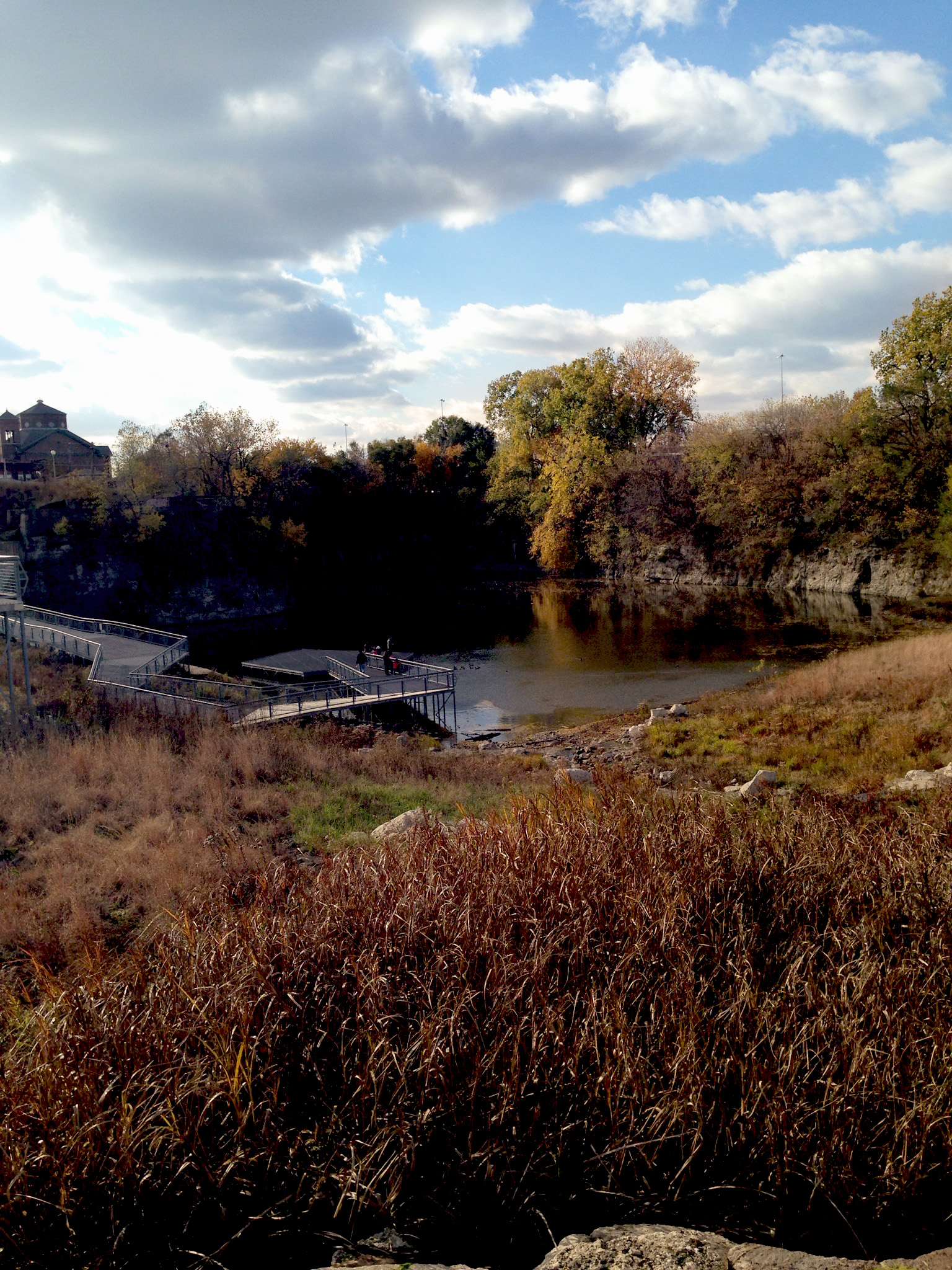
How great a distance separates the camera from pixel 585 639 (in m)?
38.9

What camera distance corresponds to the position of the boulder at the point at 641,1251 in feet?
9.67

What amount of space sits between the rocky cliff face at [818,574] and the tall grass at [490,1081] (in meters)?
47.8

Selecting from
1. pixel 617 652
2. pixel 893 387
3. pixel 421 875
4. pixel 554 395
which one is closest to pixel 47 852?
pixel 421 875

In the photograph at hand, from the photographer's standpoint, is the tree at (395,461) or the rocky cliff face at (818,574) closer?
the rocky cliff face at (818,574)

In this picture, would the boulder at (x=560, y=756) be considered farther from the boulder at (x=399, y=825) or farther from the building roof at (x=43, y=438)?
the building roof at (x=43, y=438)

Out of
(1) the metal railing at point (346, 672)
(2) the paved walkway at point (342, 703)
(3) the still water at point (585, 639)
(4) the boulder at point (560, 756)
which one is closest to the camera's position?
(4) the boulder at point (560, 756)

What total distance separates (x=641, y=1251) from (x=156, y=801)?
10781mm

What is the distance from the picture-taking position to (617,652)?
35.2 m

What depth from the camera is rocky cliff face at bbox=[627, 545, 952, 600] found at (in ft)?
156

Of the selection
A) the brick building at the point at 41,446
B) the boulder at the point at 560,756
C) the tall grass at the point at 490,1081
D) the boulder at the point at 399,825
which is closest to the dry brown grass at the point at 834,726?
the boulder at the point at 560,756

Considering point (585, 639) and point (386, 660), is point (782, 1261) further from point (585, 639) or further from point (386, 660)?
point (585, 639)

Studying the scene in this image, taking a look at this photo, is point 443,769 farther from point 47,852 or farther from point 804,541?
point 804,541

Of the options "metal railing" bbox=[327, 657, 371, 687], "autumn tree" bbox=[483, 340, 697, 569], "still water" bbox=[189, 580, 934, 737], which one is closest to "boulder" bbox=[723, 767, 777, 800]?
"still water" bbox=[189, 580, 934, 737]

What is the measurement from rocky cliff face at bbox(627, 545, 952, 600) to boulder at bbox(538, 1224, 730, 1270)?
49228 millimetres
